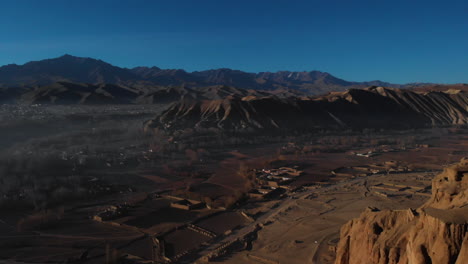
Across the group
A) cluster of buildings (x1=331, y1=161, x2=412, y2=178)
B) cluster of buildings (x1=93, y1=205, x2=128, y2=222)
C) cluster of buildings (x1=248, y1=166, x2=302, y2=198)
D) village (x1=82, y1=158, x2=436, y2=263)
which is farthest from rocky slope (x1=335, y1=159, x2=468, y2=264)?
cluster of buildings (x1=331, y1=161, x2=412, y2=178)

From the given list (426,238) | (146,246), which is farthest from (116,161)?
(426,238)

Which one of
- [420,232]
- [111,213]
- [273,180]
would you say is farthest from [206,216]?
[420,232]

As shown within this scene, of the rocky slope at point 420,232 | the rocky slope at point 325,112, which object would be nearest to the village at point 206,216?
the rocky slope at point 420,232

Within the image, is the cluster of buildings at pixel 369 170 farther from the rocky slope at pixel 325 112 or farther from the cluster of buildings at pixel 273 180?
the rocky slope at pixel 325 112

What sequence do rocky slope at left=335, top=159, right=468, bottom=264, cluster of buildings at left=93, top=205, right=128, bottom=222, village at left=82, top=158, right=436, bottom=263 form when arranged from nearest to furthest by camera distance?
rocky slope at left=335, top=159, right=468, bottom=264
village at left=82, top=158, right=436, bottom=263
cluster of buildings at left=93, top=205, right=128, bottom=222

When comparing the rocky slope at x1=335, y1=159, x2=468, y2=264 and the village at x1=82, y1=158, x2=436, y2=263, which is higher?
the rocky slope at x1=335, y1=159, x2=468, y2=264

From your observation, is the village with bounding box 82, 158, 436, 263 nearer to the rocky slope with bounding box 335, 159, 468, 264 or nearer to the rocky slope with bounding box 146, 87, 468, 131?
the rocky slope with bounding box 335, 159, 468, 264
